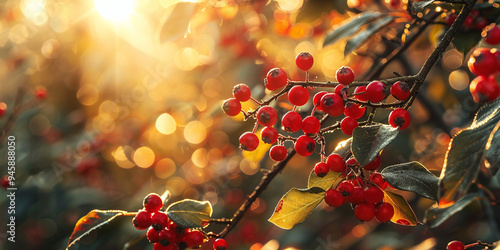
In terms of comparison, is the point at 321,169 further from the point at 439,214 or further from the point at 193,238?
the point at 193,238

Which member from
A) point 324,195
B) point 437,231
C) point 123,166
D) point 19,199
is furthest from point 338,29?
point 123,166

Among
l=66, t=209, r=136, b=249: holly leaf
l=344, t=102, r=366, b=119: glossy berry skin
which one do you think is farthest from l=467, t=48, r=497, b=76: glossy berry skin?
l=66, t=209, r=136, b=249: holly leaf

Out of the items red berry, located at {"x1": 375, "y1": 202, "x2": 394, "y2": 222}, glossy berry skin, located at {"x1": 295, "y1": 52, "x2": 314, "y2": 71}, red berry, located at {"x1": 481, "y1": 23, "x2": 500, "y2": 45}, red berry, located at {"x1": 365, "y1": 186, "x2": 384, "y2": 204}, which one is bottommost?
red berry, located at {"x1": 375, "y1": 202, "x2": 394, "y2": 222}

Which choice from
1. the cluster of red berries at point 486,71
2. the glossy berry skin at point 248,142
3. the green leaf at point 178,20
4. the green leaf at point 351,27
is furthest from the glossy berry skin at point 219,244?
the cluster of red berries at point 486,71

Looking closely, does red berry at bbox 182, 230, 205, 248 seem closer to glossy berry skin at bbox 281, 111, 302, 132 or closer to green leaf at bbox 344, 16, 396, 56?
glossy berry skin at bbox 281, 111, 302, 132

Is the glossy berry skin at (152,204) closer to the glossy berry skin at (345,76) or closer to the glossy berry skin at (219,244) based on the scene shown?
the glossy berry skin at (219,244)

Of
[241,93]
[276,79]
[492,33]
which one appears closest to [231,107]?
[241,93]
